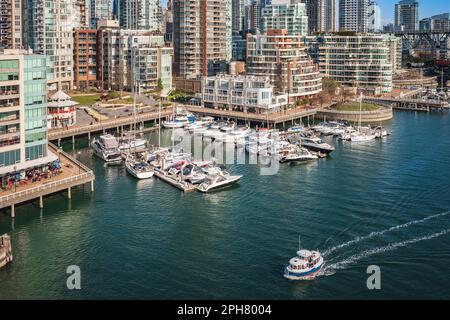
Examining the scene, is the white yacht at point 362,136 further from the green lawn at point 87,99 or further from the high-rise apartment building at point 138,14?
the high-rise apartment building at point 138,14

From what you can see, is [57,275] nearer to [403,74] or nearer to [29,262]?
[29,262]

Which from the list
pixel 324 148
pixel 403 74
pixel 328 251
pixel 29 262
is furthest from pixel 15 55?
pixel 403 74

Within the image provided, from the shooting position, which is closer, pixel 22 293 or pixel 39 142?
pixel 22 293

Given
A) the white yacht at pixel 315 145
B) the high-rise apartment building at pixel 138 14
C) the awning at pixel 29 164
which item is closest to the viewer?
the awning at pixel 29 164

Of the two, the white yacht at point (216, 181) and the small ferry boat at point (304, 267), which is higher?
the white yacht at point (216, 181)

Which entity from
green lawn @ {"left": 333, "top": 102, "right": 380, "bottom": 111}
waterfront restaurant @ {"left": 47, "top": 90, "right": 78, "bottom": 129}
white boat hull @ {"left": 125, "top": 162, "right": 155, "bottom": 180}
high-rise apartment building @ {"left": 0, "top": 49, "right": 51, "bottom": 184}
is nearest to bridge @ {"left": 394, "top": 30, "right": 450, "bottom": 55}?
green lawn @ {"left": 333, "top": 102, "right": 380, "bottom": 111}

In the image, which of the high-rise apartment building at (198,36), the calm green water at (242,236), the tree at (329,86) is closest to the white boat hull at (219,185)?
the calm green water at (242,236)
